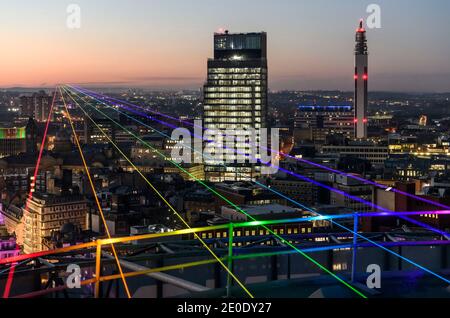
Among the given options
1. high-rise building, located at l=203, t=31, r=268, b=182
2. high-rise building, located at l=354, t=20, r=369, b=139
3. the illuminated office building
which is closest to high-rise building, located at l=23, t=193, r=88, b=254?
high-rise building, located at l=203, t=31, r=268, b=182

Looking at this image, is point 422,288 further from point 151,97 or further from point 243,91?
point 151,97

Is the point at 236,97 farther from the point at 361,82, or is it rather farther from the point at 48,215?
the point at 48,215

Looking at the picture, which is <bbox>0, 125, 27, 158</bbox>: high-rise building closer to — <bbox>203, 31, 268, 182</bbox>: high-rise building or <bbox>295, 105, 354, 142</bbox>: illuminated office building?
<bbox>203, 31, 268, 182</bbox>: high-rise building

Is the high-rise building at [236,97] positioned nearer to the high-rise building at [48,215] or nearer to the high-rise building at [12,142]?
the high-rise building at [48,215]

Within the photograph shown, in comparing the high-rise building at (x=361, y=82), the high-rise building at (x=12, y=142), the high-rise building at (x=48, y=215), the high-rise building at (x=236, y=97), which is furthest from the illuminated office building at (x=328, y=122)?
the high-rise building at (x=48, y=215)

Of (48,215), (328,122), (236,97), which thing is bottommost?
(48,215)

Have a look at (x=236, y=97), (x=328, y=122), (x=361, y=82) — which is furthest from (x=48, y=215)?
(x=328, y=122)
